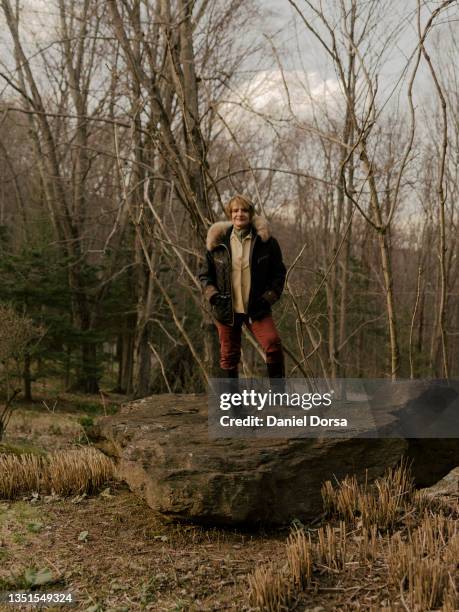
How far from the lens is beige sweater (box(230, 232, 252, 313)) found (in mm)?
4281

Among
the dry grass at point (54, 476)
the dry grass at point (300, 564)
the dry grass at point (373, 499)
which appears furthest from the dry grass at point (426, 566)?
the dry grass at point (54, 476)

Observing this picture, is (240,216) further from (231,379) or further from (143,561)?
(143,561)

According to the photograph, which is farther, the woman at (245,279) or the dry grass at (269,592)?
the woman at (245,279)

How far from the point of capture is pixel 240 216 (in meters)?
4.21

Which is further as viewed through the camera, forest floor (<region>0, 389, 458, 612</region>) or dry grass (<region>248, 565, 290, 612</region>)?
forest floor (<region>0, 389, 458, 612</region>)

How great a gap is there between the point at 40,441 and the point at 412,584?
746 centimetres

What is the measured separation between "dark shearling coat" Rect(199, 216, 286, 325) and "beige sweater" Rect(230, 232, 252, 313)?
1.2 inches

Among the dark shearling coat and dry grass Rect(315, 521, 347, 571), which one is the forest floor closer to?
dry grass Rect(315, 521, 347, 571)

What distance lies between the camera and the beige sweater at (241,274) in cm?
428

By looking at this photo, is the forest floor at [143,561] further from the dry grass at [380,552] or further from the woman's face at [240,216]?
the woman's face at [240,216]

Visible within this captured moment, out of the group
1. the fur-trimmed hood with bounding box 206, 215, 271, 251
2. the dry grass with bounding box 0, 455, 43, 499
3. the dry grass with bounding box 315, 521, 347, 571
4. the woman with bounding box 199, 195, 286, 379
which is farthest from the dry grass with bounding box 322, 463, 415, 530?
the dry grass with bounding box 0, 455, 43, 499

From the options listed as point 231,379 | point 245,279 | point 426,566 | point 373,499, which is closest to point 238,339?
point 231,379

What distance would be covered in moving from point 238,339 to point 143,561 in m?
1.57

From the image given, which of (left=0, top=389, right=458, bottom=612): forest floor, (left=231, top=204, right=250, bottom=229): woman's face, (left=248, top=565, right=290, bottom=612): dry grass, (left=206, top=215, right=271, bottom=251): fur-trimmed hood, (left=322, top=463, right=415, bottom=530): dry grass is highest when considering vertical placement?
(left=231, top=204, right=250, bottom=229): woman's face
